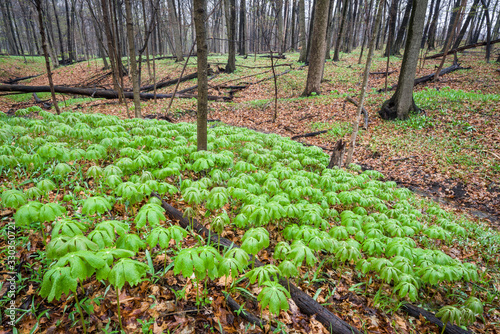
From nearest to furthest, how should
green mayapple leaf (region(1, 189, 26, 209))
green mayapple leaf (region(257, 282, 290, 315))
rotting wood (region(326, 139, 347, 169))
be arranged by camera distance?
1. green mayapple leaf (region(257, 282, 290, 315))
2. green mayapple leaf (region(1, 189, 26, 209))
3. rotting wood (region(326, 139, 347, 169))

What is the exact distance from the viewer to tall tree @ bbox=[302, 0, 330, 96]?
13.2 metres

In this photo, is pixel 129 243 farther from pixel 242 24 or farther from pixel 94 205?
pixel 242 24

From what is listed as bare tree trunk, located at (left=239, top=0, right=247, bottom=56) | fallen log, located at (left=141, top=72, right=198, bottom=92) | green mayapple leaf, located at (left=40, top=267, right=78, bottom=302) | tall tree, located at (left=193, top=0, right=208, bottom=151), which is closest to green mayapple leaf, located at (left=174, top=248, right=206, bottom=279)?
green mayapple leaf, located at (left=40, top=267, right=78, bottom=302)

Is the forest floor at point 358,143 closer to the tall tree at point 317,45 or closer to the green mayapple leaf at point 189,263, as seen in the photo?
the green mayapple leaf at point 189,263

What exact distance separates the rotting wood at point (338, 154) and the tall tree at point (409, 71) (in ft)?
18.9

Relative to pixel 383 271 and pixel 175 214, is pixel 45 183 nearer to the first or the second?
pixel 175 214

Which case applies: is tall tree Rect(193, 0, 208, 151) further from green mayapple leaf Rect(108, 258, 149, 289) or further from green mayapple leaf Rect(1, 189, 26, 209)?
green mayapple leaf Rect(108, 258, 149, 289)

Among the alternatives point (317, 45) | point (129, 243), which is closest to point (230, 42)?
point (317, 45)

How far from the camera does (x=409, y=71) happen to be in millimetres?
10164

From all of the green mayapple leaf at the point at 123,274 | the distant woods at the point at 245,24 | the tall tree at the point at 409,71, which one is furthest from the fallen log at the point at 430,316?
the tall tree at the point at 409,71

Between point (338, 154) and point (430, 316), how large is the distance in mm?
4669

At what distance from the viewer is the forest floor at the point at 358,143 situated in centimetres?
246

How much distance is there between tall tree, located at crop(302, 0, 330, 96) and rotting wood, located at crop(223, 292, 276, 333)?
14.5 meters

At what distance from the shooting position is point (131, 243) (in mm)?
2100
